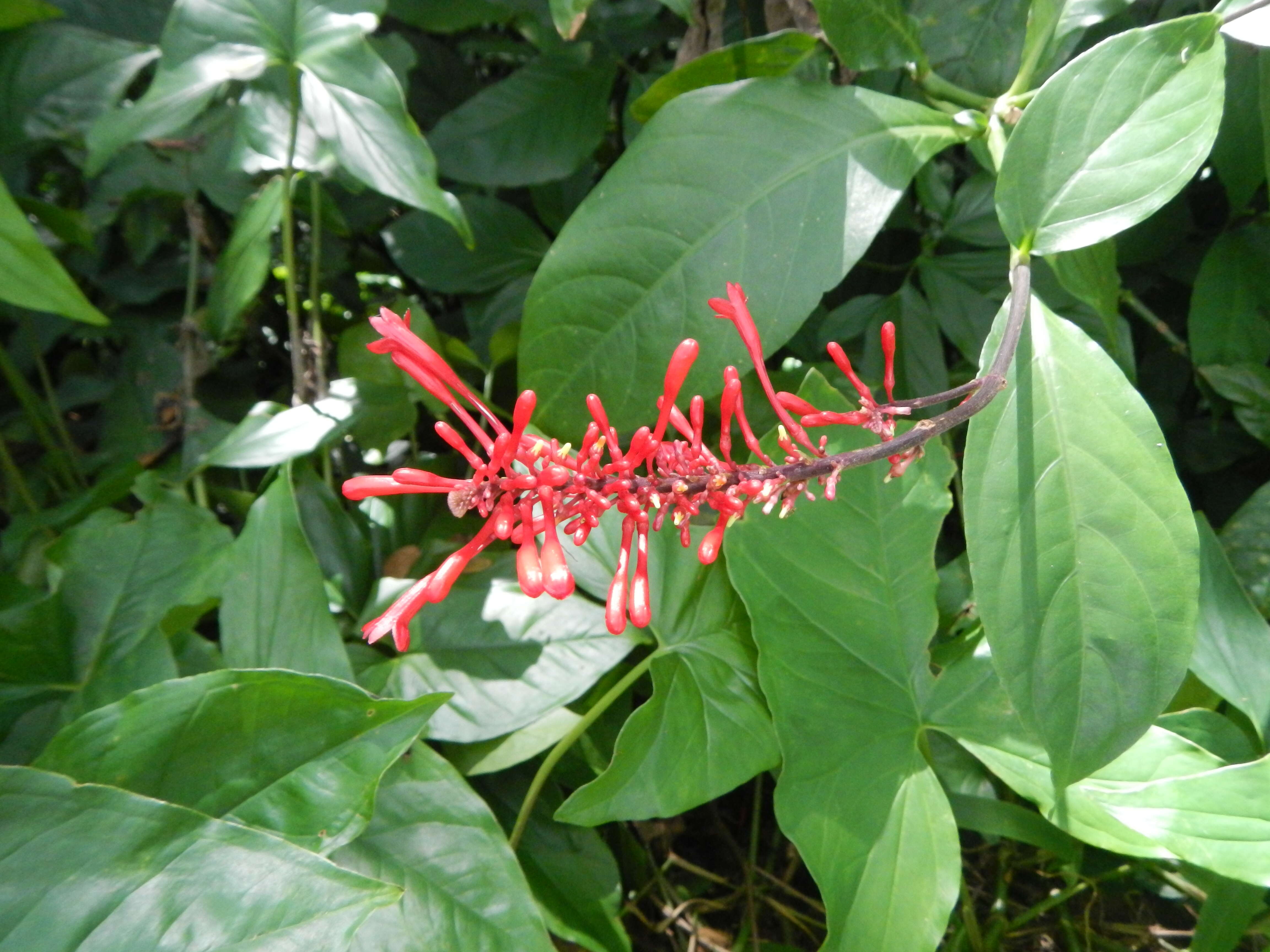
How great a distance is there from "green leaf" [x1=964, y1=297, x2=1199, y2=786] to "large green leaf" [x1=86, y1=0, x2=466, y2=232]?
52 cm

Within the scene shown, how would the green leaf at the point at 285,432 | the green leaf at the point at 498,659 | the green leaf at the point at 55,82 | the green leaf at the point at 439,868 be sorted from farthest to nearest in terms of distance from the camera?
the green leaf at the point at 55,82 < the green leaf at the point at 285,432 < the green leaf at the point at 498,659 < the green leaf at the point at 439,868

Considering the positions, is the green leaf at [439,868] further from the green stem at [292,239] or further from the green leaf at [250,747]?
the green stem at [292,239]

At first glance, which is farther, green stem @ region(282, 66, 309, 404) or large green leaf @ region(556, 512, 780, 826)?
green stem @ region(282, 66, 309, 404)

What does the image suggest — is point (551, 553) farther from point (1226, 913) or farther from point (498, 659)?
point (1226, 913)

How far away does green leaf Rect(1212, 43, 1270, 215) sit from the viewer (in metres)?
0.83

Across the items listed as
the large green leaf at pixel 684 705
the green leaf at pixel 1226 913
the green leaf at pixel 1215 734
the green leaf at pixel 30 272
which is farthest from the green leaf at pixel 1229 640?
the green leaf at pixel 30 272

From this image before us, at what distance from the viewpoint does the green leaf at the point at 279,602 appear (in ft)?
2.35

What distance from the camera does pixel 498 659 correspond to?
779 millimetres

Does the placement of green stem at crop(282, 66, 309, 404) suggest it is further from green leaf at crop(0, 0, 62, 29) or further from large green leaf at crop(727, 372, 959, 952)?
large green leaf at crop(727, 372, 959, 952)

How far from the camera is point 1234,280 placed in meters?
0.89

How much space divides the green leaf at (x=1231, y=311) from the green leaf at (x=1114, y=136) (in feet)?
1.30

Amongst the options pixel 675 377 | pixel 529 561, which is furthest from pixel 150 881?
pixel 675 377

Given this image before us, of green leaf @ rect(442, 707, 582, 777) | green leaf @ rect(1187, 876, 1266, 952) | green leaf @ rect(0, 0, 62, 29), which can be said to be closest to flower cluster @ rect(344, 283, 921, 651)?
green leaf @ rect(442, 707, 582, 777)

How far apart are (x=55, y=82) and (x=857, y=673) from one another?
1.15m
